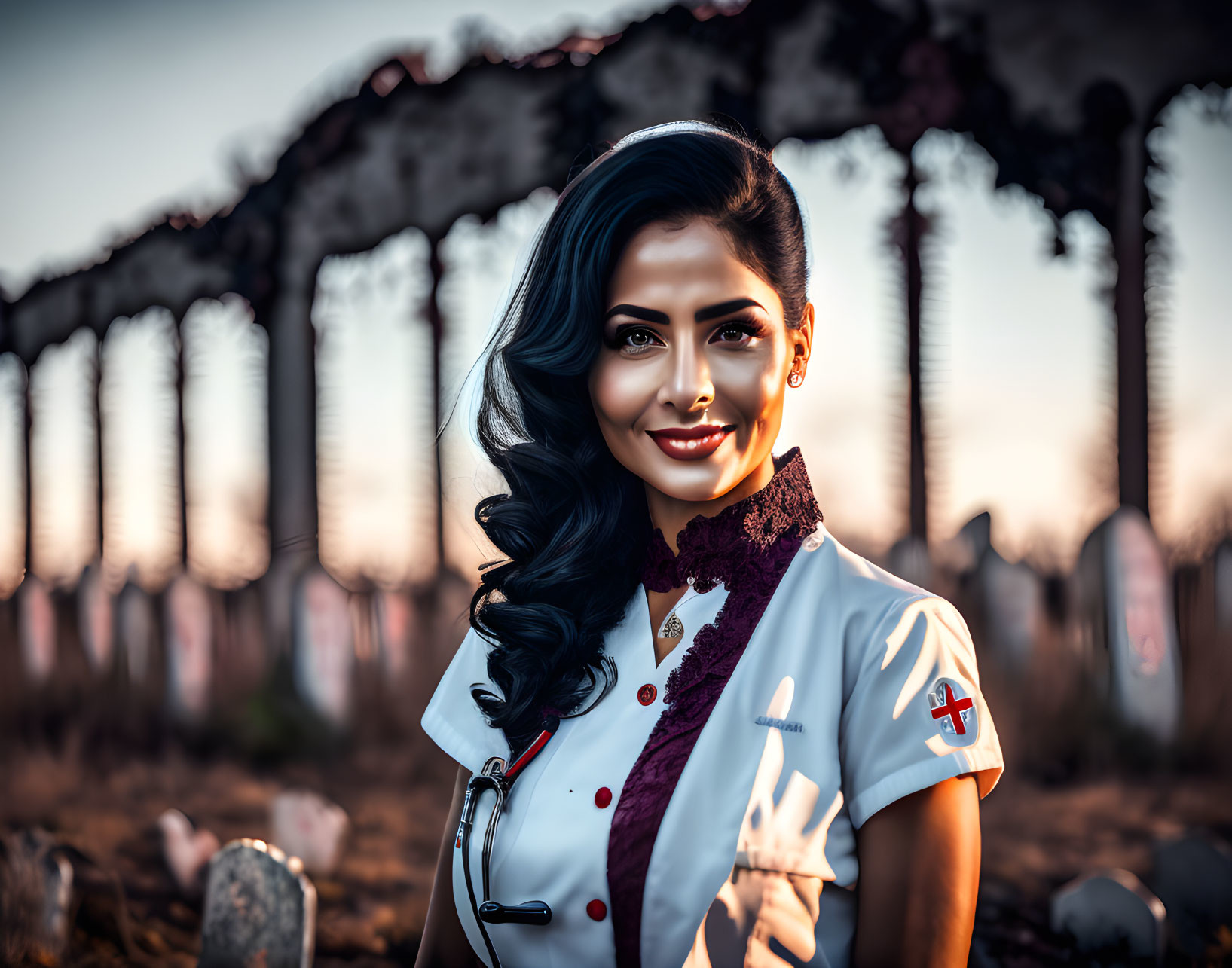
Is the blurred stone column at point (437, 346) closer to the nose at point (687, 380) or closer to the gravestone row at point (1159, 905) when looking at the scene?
the nose at point (687, 380)

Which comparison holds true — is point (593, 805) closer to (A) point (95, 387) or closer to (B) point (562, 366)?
(B) point (562, 366)

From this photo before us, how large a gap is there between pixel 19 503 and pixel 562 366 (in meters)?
2.39

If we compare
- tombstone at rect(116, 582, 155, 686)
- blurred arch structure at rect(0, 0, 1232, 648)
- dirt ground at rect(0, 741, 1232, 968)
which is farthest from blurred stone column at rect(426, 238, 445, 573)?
tombstone at rect(116, 582, 155, 686)

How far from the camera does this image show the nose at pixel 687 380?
86 centimetres

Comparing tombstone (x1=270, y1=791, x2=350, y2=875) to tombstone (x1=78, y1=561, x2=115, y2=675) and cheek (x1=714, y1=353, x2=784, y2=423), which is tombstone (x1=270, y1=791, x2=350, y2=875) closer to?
tombstone (x1=78, y1=561, x2=115, y2=675)

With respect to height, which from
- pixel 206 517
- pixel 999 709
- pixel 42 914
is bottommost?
pixel 42 914

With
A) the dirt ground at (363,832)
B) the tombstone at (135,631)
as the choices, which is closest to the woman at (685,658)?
the dirt ground at (363,832)

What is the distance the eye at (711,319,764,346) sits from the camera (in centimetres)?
88

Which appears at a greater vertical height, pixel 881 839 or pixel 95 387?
pixel 95 387

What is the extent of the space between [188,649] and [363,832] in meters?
0.69

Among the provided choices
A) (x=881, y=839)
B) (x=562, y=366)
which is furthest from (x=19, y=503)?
(x=881, y=839)

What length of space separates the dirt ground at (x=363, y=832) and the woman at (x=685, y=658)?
1.05m

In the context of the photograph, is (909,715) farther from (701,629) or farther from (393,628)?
(393,628)

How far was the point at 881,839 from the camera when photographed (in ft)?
2.49
